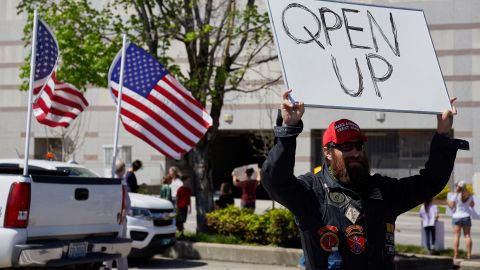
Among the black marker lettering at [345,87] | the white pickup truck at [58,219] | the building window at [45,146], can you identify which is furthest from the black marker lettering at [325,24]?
the building window at [45,146]

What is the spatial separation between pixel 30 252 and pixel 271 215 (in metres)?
6.70

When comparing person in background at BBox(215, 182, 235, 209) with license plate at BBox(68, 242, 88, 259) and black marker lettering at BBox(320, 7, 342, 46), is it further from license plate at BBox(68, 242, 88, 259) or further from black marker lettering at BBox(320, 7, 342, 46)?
black marker lettering at BBox(320, 7, 342, 46)

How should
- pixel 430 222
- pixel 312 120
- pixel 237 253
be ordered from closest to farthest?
pixel 237 253 < pixel 430 222 < pixel 312 120

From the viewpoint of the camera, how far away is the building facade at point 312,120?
32594 mm

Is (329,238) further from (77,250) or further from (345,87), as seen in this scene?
(77,250)

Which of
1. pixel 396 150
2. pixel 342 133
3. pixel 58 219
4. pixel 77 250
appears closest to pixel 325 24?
pixel 342 133

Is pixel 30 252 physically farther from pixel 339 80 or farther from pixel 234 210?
pixel 234 210

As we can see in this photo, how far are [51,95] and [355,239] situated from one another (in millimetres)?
9804

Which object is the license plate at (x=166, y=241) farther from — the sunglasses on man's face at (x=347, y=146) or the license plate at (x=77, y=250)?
the sunglasses on man's face at (x=347, y=146)

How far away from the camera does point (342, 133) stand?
4020mm

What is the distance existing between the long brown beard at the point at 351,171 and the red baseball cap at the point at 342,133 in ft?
0.28

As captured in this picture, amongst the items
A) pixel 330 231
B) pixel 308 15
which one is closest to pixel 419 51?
pixel 308 15

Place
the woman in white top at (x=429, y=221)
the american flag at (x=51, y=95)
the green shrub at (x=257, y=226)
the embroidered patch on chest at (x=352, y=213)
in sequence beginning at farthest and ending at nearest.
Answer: the woman in white top at (x=429, y=221), the green shrub at (x=257, y=226), the american flag at (x=51, y=95), the embroidered patch on chest at (x=352, y=213)

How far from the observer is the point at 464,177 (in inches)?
1297
